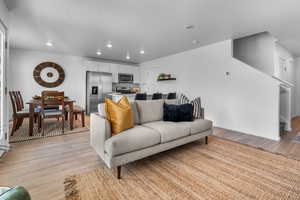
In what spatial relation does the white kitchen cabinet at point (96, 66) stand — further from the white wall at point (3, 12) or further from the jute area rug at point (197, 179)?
the jute area rug at point (197, 179)

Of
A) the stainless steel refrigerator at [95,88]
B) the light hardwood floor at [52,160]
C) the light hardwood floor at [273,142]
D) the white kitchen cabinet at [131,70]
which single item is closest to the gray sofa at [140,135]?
the light hardwood floor at [52,160]

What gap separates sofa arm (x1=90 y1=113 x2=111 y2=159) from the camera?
1.79 meters

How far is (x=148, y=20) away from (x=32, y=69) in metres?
4.86

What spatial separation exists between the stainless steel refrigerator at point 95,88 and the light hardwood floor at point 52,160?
→ 110 inches

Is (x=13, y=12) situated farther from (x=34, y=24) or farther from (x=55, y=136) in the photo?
(x=55, y=136)

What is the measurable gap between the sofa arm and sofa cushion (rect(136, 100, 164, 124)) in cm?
78

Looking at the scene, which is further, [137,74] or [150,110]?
[137,74]

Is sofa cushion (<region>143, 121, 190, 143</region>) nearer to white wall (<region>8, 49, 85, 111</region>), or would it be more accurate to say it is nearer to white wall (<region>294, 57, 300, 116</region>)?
white wall (<region>8, 49, 85, 111</region>)

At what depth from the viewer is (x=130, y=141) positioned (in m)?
1.72

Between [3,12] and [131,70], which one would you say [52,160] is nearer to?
[3,12]

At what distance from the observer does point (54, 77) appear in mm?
5352

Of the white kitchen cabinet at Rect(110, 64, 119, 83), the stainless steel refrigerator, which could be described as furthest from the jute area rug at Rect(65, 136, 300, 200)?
the white kitchen cabinet at Rect(110, 64, 119, 83)

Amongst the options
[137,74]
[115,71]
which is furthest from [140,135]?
[137,74]

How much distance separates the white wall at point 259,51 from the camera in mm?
3771
